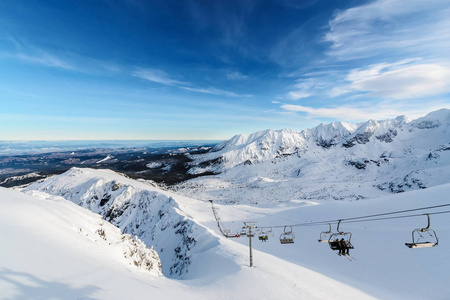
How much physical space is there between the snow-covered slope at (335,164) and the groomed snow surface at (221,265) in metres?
36.1

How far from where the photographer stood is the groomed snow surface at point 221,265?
26.5 feet

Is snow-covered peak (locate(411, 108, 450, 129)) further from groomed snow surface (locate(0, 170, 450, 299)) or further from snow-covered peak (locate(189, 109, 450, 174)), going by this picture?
groomed snow surface (locate(0, 170, 450, 299))

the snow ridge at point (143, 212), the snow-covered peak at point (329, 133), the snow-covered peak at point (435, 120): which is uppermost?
the snow-covered peak at point (435, 120)

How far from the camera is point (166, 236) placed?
31.3 metres

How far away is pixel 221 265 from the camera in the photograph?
1803cm

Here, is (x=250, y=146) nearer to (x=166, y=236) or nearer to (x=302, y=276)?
(x=166, y=236)

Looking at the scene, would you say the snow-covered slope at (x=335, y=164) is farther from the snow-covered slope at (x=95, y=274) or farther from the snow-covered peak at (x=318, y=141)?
the snow-covered slope at (x=95, y=274)

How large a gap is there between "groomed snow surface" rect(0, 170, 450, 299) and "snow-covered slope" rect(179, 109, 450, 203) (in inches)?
1422

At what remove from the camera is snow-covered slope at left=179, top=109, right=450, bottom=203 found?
6525cm

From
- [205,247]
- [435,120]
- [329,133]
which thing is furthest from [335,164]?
[205,247]

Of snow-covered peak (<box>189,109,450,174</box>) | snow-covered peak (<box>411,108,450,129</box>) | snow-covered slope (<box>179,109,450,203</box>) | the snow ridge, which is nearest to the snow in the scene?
the snow ridge

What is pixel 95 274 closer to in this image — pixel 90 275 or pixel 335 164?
pixel 90 275

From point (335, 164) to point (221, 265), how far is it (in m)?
105

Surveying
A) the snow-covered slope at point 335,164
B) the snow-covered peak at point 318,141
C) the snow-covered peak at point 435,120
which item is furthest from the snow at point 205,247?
the snow-covered peak at point 435,120
